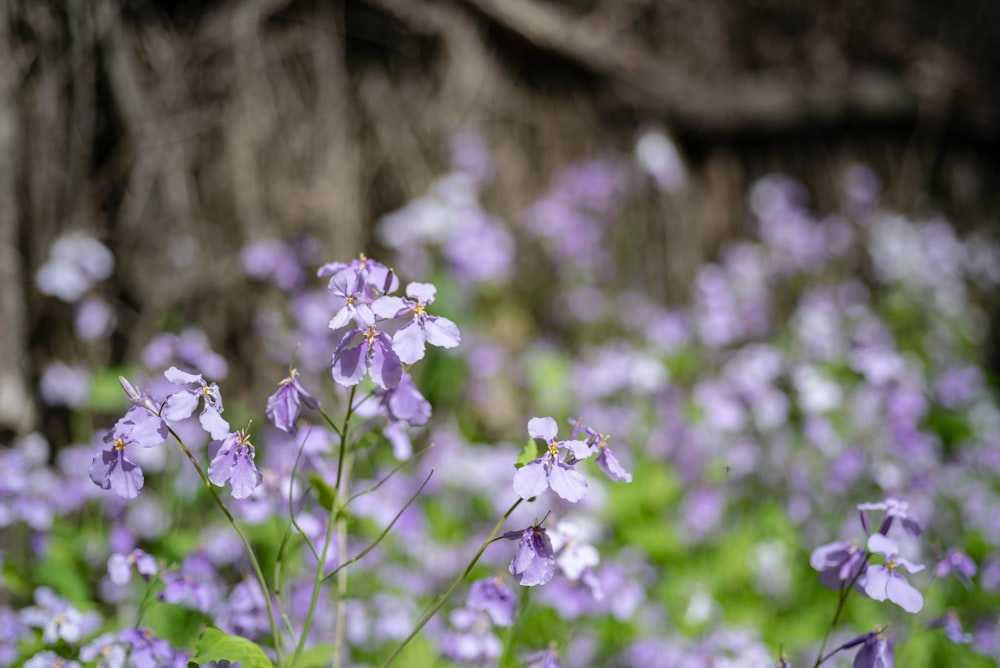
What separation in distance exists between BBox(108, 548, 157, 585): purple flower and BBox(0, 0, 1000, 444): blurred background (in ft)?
4.74

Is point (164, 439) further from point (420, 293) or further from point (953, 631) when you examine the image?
point (953, 631)

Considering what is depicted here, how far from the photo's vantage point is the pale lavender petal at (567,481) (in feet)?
4.54

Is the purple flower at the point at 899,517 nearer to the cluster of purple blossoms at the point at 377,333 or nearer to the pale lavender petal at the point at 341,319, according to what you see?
the cluster of purple blossoms at the point at 377,333

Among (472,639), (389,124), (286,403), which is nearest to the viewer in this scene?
(286,403)

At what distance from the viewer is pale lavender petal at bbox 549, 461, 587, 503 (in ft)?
4.54

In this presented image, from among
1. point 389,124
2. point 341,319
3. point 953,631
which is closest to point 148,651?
point 341,319

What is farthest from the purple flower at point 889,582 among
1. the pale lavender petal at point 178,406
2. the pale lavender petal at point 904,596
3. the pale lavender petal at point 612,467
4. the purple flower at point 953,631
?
the pale lavender petal at point 178,406

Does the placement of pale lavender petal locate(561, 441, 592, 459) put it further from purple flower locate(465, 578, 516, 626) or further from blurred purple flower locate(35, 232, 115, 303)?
blurred purple flower locate(35, 232, 115, 303)

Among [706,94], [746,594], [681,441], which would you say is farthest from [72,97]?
[706,94]

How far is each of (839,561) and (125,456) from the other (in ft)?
3.93

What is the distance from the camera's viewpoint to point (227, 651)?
4.61ft

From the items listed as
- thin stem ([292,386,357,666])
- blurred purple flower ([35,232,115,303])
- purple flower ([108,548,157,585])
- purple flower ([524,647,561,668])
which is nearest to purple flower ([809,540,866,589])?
purple flower ([524,647,561,668])

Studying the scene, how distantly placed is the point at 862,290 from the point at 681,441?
2405 mm

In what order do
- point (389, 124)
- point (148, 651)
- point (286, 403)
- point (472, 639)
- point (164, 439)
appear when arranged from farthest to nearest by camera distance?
point (389, 124), point (472, 639), point (148, 651), point (286, 403), point (164, 439)
